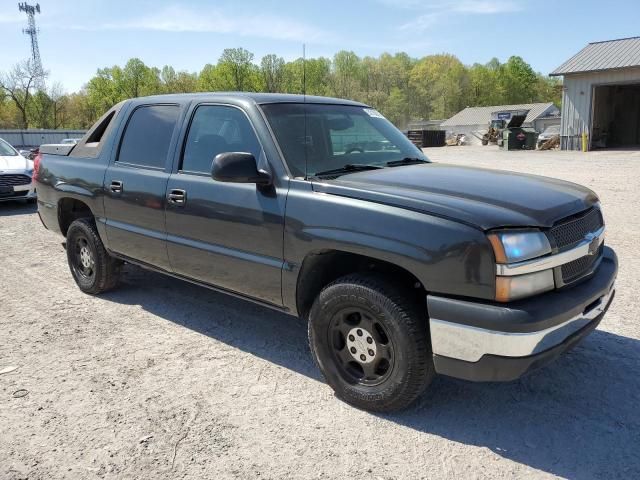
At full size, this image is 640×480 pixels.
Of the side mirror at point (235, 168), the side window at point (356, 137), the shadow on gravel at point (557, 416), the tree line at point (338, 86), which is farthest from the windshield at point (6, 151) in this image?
the tree line at point (338, 86)

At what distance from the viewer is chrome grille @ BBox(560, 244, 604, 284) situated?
2779 mm

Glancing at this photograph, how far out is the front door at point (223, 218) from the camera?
3.38 metres

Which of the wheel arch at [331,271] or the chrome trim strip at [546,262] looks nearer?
the chrome trim strip at [546,262]

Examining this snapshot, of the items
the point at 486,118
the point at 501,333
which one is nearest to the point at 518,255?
the point at 501,333

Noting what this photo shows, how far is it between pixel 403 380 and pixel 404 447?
1.11ft

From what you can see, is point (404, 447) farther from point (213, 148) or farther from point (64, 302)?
point (64, 302)

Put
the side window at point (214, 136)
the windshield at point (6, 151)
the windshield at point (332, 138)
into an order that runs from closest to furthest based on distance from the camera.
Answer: the windshield at point (332, 138) → the side window at point (214, 136) → the windshield at point (6, 151)

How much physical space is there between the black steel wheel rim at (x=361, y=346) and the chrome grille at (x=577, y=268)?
3.24ft

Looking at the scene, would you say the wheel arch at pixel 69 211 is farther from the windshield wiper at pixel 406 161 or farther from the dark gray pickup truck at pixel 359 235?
the windshield wiper at pixel 406 161

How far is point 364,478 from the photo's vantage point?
8.20 ft

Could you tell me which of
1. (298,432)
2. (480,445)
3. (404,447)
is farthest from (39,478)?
(480,445)

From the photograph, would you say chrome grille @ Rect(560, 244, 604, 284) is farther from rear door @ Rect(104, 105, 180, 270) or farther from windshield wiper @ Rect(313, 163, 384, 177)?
rear door @ Rect(104, 105, 180, 270)

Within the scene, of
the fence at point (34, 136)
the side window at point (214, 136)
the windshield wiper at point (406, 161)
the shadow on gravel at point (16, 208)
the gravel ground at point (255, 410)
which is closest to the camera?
the gravel ground at point (255, 410)

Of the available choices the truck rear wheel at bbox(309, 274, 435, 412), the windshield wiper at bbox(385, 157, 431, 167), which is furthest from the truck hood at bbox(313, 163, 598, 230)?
the truck rear wheel at bbox(309, 274, 435, 412)
